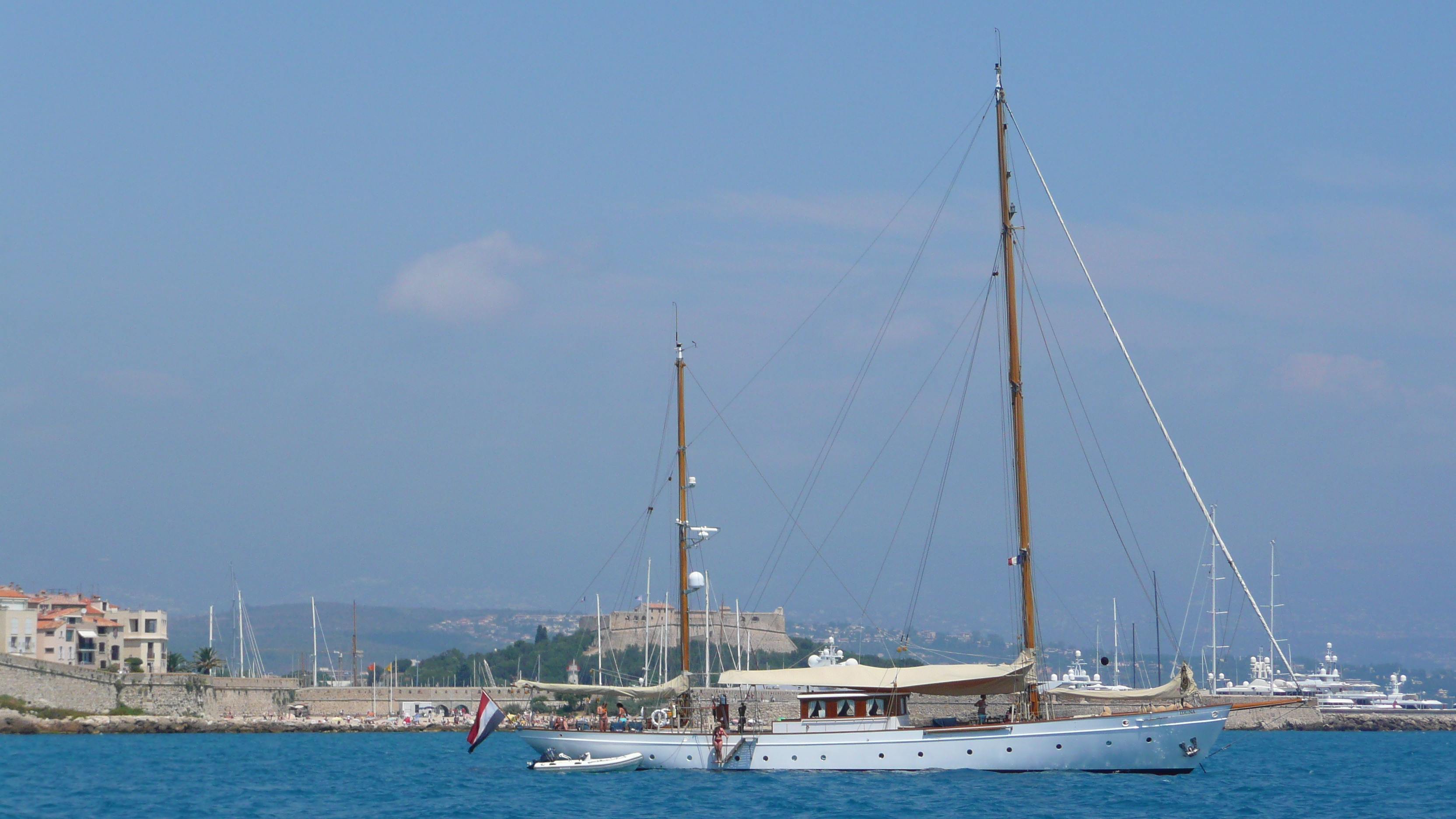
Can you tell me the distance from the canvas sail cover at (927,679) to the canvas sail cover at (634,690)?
9.43 ft

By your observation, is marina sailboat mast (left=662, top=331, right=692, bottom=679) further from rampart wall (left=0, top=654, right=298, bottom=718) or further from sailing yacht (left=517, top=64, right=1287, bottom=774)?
rampart wall (left=0, top=654, right=298, bottom=718)

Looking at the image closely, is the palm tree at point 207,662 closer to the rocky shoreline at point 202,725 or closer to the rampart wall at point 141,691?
the rampart wall at point 141,691

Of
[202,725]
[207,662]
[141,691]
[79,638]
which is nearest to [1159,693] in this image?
[202,725]

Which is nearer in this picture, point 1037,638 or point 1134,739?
point 1134,739

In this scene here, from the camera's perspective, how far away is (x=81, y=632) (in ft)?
255

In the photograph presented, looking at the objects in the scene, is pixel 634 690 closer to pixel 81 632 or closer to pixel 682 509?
pixel 682 509

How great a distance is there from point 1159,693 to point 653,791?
9.84 meters

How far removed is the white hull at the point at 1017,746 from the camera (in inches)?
1111

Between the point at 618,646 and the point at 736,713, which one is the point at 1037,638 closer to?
the point at 736,713

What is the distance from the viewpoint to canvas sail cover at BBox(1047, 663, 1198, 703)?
2886 cm

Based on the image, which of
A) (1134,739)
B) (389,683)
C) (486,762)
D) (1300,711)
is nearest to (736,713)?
(486,762)

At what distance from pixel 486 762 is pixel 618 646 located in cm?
6889

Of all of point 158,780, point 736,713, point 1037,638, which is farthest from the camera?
point 736,713

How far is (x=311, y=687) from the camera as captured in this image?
78938 millimetres
